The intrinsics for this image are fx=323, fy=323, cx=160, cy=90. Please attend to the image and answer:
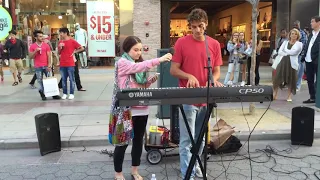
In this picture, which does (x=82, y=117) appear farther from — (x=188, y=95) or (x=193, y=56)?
(x=188, y=95)

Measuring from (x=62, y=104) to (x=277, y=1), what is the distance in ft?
39.6

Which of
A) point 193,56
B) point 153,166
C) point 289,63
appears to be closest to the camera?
point 193,56

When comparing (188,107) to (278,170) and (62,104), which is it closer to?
(278,170)

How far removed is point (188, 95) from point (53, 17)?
1411 centimetres

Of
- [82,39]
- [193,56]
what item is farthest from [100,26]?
[193,56]

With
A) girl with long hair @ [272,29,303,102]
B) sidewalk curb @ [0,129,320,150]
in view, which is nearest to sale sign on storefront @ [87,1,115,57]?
girl with long hair @ [272,29,303,102]

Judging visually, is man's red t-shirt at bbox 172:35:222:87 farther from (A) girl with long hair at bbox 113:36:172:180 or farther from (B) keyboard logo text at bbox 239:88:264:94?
(B) keyboard logo text at bbox 239:88:264:94

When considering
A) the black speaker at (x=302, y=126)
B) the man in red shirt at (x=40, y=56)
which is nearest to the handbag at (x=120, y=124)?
the black speaker at (x=302, y=126)

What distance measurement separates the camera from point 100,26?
14.6m

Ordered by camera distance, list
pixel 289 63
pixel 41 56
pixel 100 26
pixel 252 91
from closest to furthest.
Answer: pixel 252 91, pixel 289 63, pixel 41 56, pixel 100 26

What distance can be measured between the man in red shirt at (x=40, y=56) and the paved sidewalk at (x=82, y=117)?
71 cm

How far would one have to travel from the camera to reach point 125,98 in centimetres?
257

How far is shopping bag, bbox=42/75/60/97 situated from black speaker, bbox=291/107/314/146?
6.08m

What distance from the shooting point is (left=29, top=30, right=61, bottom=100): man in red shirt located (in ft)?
28.7
